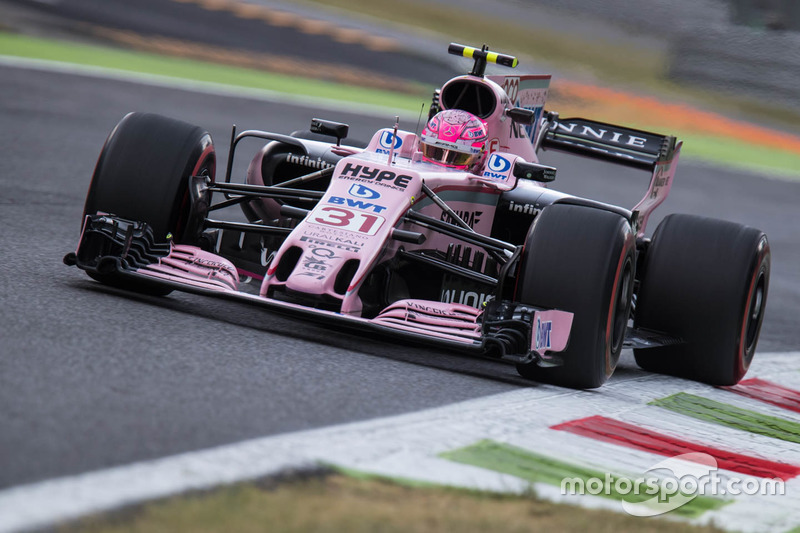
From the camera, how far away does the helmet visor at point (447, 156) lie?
7.25 meters

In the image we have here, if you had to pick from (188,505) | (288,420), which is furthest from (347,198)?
(188,505)

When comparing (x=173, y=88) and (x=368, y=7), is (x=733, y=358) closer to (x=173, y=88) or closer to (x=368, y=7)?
(x=173, y=88)

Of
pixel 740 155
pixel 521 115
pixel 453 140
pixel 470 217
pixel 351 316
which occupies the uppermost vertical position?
pixel 740 155

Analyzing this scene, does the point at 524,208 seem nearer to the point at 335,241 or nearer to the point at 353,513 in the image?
the point at 335,241

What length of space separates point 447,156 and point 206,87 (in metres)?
12.4

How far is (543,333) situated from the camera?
5.48 m

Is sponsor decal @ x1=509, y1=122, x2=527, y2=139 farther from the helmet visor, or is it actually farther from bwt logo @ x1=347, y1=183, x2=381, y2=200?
bwt logo @ x1=347, y1=183, x2=381, y2=200

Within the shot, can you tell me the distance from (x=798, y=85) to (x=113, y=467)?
1912 centimetres

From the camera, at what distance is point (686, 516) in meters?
3.86

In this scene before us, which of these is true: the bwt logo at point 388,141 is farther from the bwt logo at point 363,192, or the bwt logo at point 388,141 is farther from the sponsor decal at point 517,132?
the bwt logo at point 363,192

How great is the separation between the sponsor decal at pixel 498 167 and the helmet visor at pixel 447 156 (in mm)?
168

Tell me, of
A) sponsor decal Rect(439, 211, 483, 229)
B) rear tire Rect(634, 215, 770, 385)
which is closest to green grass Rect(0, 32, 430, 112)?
sponsor decal Rect(439, 211, 483, 229)

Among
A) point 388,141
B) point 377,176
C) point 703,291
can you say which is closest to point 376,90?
point 388,141

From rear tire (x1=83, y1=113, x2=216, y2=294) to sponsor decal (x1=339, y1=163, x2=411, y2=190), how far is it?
2.73ft
